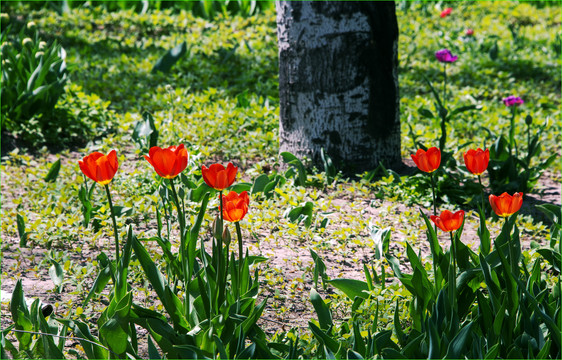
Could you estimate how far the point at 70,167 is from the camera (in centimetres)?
391

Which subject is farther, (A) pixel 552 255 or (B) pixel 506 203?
(A) pixel 552 255

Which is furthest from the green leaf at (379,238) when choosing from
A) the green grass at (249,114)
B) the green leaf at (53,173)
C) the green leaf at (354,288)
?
the green leaf at (53,173)

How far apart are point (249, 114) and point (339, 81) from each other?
945mm

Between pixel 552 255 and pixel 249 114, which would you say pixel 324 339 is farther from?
pixel 249 114

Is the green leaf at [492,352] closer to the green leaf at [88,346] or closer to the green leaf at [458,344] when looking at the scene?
the green leaf at [458,344]

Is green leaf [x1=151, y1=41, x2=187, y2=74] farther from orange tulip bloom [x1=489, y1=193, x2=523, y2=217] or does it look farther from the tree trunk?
orange tulip bloom [x1=489, y1=193, x2=523, y2=217]

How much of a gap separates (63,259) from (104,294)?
432mm

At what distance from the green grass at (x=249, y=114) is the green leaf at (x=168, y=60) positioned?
63 mm

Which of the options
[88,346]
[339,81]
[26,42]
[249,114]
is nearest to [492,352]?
[88,346]

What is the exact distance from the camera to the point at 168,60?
5.36m

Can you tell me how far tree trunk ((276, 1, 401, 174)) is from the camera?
3.54 metres

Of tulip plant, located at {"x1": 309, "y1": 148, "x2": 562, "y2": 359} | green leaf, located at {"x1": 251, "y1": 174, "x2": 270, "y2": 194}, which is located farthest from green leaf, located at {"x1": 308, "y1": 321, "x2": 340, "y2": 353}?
green leaf, located at {"x1": 251, "y1": 174, "x2": 270, "y2": 194}

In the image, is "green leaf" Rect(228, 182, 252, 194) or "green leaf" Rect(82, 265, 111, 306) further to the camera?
"green leaf" Rect(228, 182, 252, 194)

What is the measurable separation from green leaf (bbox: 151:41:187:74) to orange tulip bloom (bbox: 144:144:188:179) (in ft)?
12.5
